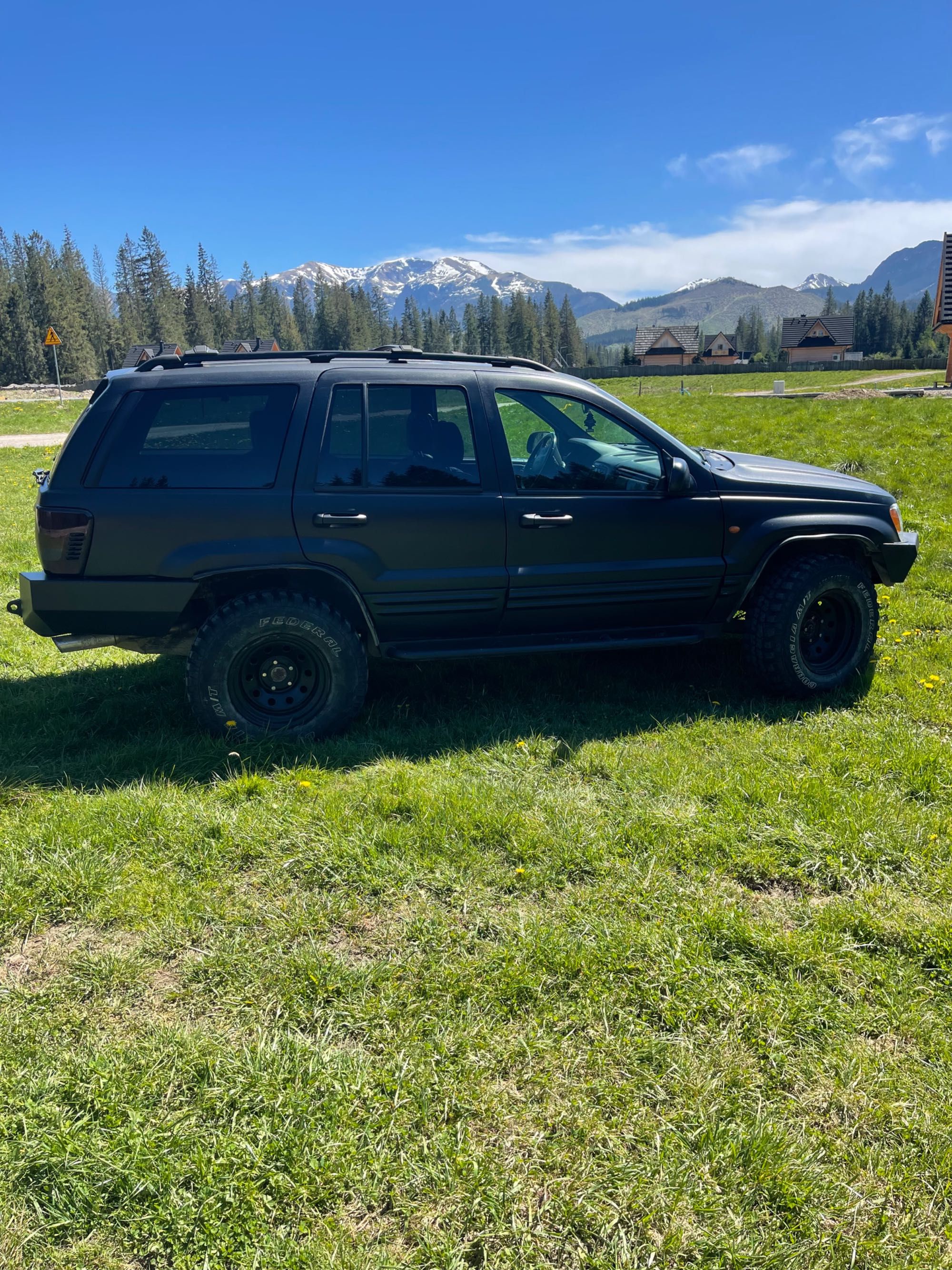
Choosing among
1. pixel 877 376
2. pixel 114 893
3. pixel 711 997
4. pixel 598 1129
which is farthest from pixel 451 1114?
pixel 877 376

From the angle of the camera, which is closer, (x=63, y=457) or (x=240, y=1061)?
(x=240, y=1061)

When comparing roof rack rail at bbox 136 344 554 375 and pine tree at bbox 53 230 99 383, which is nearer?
roof rack rail at bbox 136 344 554 375

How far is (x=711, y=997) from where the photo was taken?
9.23 ft

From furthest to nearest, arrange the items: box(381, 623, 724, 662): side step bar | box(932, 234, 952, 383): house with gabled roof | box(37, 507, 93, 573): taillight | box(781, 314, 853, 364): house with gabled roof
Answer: box(781, 314, 853, 364): house with gabled roof < box(932, 234, 952, 383): house with gabled roof < box(381, 623, 724, 662): side step bar < box(37, 507, 93, 573): taillight

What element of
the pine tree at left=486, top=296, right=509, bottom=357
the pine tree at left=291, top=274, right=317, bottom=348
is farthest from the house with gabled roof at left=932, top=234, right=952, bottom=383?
the pine tree at left=291, top=274, right=317, bottom=348

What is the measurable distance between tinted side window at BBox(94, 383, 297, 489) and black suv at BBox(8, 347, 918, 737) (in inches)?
0.4

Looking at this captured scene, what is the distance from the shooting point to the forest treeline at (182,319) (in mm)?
84312

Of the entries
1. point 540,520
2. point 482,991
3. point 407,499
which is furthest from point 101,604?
point 482,991

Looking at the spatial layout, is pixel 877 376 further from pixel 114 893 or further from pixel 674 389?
pixel 114 893

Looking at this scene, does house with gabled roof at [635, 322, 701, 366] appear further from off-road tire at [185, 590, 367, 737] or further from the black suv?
off-road tire at [185, 590, 367, 737]

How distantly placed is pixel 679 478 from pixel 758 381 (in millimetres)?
52227

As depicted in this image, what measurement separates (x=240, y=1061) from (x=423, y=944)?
29.2 inches

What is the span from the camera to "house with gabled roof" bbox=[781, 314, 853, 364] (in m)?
94.0

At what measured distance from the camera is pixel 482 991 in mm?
2854
